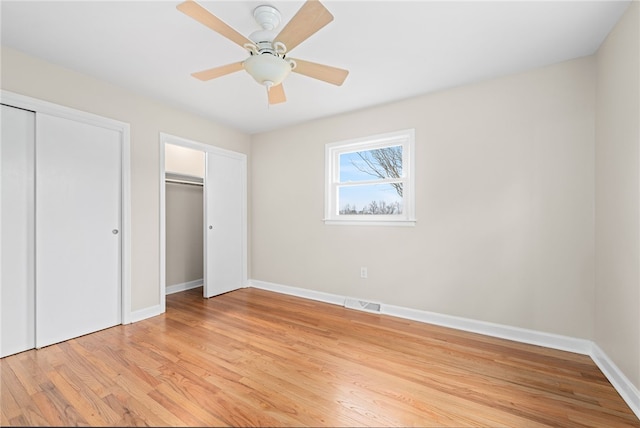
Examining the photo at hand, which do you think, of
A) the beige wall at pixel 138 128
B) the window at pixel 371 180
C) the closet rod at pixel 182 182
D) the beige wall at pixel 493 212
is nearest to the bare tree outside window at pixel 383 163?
the window at pixel 371 180

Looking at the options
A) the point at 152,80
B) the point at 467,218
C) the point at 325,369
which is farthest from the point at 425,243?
the point at 152,80

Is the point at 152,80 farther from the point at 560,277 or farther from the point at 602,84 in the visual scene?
the point at 560,277

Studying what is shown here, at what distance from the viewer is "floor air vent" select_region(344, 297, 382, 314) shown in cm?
309

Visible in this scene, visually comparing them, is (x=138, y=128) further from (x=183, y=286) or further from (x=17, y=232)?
(x=183, y=286)

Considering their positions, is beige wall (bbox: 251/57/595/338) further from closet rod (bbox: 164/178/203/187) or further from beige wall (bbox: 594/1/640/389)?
closet rod (bbox: 164/178/203/187)

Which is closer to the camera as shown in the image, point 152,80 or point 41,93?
point 41,93

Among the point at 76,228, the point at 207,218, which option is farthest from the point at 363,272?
the point at 76,228

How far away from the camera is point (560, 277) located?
7.27 feet

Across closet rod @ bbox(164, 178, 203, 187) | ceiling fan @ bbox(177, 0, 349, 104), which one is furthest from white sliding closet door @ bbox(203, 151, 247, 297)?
ceiling fan @ bbox(177, 0, 349, 104)

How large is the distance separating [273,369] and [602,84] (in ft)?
10.6

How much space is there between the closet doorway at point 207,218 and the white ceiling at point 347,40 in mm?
1225

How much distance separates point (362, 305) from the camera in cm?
316

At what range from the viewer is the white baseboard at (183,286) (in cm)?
379

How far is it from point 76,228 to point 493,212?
151 inches
